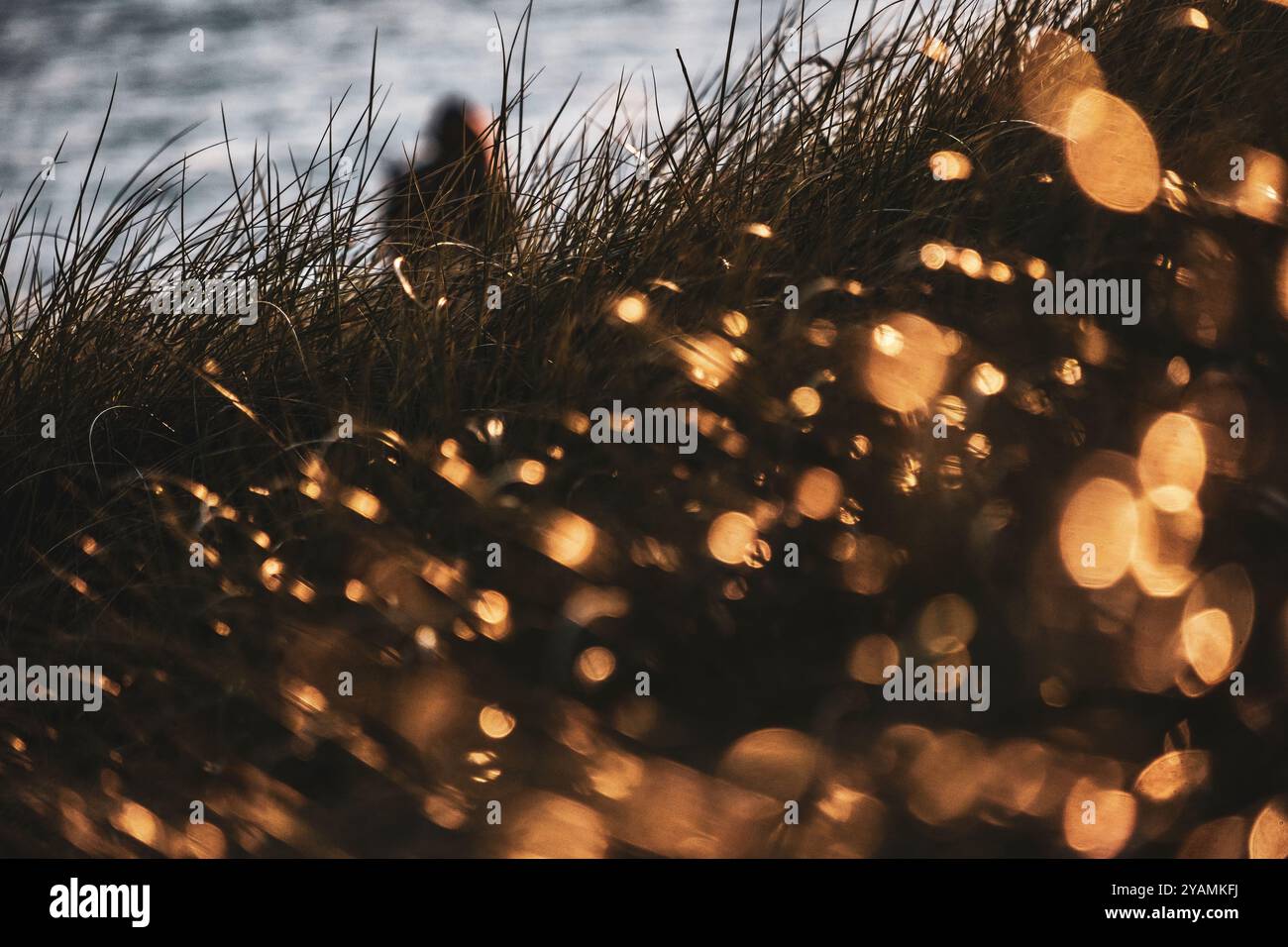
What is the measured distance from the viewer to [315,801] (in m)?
1.55

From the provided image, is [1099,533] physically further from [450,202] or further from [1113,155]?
[450,202]

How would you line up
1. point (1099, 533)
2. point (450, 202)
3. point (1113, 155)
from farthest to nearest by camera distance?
point (450, 202) → point (1113, 155) → point (1099, 533)

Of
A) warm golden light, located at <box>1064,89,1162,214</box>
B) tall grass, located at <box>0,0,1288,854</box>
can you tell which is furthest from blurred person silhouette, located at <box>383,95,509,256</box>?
warm golden light, located at <box>1064,89,1162,214</box>

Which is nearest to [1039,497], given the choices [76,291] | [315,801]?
[315,801]

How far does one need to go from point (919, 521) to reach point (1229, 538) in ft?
1.47

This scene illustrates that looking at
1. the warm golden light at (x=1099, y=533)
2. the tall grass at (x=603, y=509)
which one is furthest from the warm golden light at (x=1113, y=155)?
the warm golden light at (x=1099, y=533)

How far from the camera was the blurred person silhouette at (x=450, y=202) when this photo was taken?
2154mm

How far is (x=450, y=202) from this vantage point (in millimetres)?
2242

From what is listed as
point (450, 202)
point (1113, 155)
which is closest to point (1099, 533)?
point (1113, 155)

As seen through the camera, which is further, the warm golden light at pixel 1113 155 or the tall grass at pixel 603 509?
the warm golden light at pixel 1113 155

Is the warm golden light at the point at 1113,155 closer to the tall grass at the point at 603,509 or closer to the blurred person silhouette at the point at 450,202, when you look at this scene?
the tall grass at the point at 603,509

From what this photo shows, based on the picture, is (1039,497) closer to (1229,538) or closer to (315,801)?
(1229,538)

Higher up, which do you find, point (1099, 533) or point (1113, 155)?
point (1113, 155)
